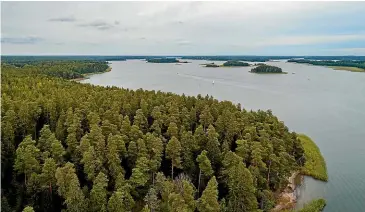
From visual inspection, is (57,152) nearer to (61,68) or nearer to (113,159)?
(113,159)

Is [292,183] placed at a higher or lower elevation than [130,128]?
lower

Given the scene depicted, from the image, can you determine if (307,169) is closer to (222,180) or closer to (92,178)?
(222,180)

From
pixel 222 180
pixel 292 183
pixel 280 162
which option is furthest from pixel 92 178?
pixel 292 183

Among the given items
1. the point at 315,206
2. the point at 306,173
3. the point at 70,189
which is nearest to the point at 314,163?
the point at 306,173

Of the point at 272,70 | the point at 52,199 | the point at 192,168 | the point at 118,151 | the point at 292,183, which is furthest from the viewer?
the point at 272,70

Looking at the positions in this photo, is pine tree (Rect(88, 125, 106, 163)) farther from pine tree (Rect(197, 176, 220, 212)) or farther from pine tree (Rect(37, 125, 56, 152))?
pine tree (Rect(197, 176, 220, 212))

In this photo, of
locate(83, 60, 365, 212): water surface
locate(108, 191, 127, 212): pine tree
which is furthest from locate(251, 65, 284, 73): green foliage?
locate(108, 191, 127, 212): pine tree

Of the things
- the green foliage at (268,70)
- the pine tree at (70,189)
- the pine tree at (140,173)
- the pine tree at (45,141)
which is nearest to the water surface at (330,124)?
the pine tree at (140,173)
